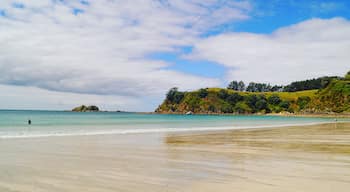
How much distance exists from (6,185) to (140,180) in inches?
129

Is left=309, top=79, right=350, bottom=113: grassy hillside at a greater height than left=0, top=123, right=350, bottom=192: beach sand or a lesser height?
greater

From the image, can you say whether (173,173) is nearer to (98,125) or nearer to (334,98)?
(98,125)

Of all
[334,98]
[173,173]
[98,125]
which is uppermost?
[334,98]

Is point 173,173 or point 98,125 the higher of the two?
point 173,173

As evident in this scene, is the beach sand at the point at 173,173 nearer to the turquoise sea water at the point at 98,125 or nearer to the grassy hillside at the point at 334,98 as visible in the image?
the turquoise sea water at the point at 98,125

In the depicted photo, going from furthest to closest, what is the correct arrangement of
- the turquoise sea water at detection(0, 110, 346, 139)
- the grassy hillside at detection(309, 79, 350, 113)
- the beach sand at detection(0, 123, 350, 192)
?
the grassy hillside at detection(309, 79, 350, 113) → the turquoise sea water at detection(0, 110, 346, 139) → the beach sand at detection(0, 123, 350, 192)

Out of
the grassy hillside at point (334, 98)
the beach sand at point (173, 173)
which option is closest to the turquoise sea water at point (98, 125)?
the beach sand at point (173, 173)

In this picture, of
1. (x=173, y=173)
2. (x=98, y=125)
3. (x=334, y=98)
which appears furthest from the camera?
(x=334, y=98)

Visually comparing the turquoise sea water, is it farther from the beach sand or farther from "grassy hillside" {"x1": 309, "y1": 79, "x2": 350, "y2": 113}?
"grassy hillside" {"x1": 309, "y1": 79, "x2": 350, "y2": 113}

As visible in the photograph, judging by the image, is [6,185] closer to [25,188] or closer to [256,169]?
[25,188]

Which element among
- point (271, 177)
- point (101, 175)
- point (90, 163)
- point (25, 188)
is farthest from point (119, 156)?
point (271, 177)

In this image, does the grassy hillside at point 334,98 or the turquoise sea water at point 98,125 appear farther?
the grassy hillside at point 334,98

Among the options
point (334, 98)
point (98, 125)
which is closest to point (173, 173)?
point (98, 125)

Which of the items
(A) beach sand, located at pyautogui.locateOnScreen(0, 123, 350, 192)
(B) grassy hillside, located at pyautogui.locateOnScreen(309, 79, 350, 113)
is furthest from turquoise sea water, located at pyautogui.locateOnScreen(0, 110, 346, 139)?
(B) grassy hillside, located at pyautogui.locateOnScreen(309, 79, 350, 113)
